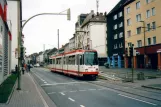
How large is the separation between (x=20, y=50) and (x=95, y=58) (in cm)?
1094

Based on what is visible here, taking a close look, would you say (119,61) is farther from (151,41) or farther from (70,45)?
(70,45)

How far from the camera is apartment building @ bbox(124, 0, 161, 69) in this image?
145 ft

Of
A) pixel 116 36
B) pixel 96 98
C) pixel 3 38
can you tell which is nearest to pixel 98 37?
Result: pixel 116 36

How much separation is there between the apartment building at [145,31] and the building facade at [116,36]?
3.04 meters

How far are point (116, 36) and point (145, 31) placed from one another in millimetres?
15009

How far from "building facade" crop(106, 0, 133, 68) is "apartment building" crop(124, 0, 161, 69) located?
3.04m

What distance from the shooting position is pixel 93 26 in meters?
77.0

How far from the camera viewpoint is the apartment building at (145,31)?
44.3 m

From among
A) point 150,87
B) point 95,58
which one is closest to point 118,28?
point 95,58

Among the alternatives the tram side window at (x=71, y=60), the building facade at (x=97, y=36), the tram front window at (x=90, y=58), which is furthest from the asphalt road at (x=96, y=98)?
the building facade at (x=97, y=36)

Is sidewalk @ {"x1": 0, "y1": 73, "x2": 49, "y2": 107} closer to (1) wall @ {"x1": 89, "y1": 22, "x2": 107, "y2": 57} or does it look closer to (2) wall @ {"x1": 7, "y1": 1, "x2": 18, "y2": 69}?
(2) wall @ {"x1": 7, "y1": 1, "x2": 18, "y2": 69}

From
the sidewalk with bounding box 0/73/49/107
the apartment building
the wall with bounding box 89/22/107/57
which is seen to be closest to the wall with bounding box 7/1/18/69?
the apartment building

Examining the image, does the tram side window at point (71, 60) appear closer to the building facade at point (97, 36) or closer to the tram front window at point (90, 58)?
the tram front window at point (90, 58)

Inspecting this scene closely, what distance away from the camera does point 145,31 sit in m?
47.9
